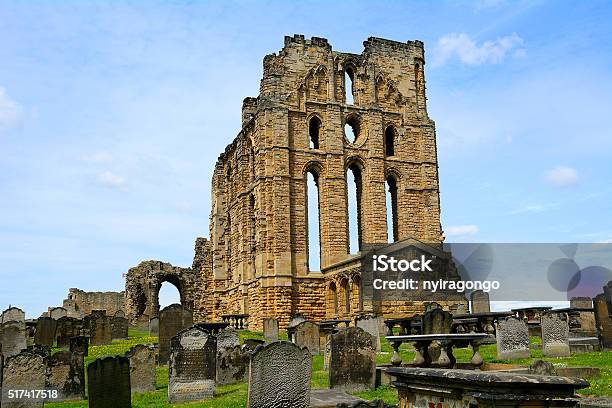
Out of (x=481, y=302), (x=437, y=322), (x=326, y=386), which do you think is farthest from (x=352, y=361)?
(x=481, y=302)

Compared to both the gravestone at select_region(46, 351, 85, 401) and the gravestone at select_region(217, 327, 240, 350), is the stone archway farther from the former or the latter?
the gravestone at select_region(46, 351, 85, 401)

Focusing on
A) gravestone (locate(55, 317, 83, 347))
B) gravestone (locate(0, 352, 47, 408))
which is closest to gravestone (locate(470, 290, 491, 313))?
gravestone (locate(55, 317, 83, 347))

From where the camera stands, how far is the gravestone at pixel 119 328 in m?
25.9

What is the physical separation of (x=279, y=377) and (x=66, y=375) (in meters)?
6.05

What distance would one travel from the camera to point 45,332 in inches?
893

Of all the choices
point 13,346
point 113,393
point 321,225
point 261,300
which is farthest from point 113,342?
point 113,393

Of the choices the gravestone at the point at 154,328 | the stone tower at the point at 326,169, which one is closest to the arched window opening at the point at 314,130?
the stone tower at the point at 326,169

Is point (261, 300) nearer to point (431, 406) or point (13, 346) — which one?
point (13, 346)

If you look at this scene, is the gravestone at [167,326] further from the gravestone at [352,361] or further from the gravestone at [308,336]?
the gravestone at [352,361]

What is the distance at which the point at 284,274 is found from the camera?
2927cm

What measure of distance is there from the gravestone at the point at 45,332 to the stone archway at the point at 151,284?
19.2 meters

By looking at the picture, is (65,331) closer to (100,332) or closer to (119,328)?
(100,332)

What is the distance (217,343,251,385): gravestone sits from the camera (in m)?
13.4

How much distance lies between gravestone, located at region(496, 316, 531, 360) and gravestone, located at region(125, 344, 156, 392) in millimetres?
8365
